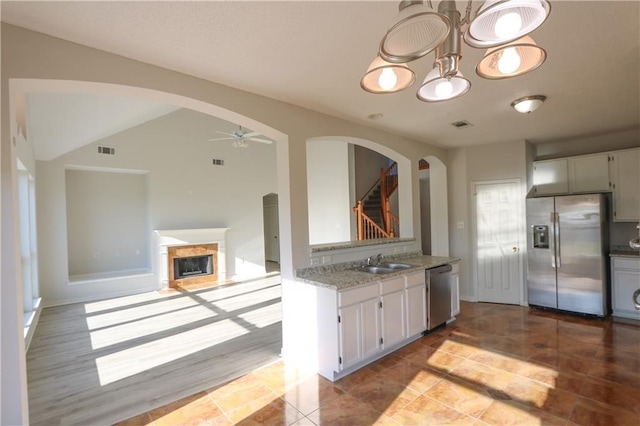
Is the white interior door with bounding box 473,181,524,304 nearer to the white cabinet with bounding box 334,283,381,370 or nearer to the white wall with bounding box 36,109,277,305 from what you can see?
the white cabinet with bounding box 334,283,381,370

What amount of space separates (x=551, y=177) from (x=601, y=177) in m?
0.60

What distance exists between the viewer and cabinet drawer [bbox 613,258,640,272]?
4164 millimetres

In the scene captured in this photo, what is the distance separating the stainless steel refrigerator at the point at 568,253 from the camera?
4.31 meters

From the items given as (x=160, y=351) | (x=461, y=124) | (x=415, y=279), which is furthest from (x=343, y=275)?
(x=461, y=124)

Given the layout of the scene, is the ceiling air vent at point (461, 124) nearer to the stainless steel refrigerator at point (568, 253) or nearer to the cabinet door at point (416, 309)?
the stainless steel refrigerator at point (568, 253)

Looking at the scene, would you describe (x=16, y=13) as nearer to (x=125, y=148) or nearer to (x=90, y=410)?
(x=90, y=410)

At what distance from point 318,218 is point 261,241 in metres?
1.70

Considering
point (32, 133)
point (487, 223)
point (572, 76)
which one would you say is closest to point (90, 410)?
point (32, 133)

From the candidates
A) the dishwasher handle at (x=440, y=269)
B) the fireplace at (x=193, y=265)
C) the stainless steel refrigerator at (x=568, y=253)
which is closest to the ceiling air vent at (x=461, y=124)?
the stainless steel refrigerator at (x=568, y=253)

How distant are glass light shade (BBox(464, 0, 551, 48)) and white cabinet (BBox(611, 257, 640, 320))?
462 centimetres

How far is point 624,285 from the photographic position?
427 centimetres

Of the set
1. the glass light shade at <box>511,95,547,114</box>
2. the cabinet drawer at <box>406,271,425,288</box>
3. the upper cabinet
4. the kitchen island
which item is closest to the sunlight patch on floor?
the kitchen island

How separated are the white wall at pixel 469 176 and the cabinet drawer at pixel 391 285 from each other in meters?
2.65

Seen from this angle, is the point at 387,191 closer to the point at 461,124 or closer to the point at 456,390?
the point at 461,124
